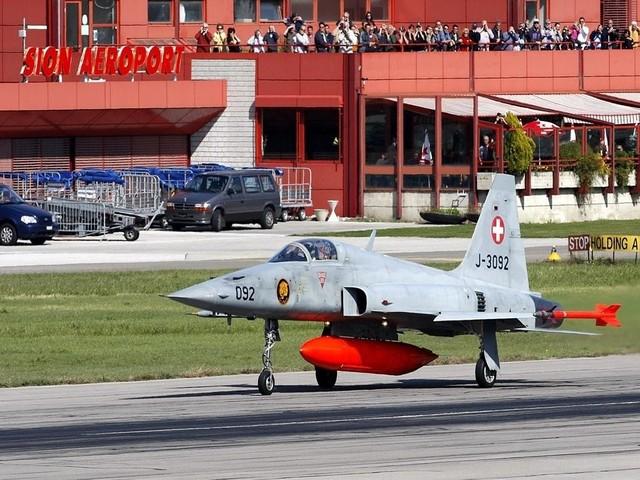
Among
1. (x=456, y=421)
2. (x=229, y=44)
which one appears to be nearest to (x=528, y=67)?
(x=229, y=44)

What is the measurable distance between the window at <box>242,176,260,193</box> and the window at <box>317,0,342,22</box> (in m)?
11.6

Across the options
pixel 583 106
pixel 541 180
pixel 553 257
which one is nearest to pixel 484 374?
pixel 553 257

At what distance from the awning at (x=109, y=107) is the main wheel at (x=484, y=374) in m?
36.9

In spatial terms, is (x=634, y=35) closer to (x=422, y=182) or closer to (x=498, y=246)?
(x=422, y=182)

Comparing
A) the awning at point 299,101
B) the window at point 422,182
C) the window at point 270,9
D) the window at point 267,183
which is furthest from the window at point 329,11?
the window at point 267,183

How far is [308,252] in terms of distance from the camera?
21531 millimetres

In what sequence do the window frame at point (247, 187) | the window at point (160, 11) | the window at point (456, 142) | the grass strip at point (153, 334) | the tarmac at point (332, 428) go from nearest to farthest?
the tarmac at point (332, 428) < the grass strip at point (153, 334) < the window frame at point (247, 187) < the window at point (456, 142) < the window at point (160, 11)

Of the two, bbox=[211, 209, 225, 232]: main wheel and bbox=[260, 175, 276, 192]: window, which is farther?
bbox=[260, 175, 276, 192]: window

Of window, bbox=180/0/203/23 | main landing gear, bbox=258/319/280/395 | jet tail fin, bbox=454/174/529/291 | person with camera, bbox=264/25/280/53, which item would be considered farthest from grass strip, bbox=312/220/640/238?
main landing gear, bbox=258/319/280/395

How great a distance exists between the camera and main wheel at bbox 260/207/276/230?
54.4 metres

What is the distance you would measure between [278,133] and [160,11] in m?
7.21

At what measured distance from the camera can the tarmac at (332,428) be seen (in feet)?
50.7

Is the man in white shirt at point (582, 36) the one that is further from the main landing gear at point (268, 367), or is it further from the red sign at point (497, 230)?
the main landing gear at point (268, 367)

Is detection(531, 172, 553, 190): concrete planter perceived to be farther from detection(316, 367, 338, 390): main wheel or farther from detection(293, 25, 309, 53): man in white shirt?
detection(316, 367, 338, 390): main wheel
